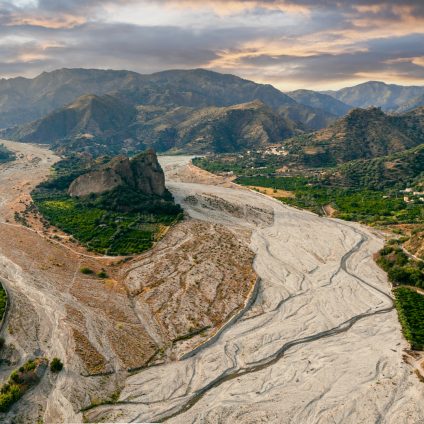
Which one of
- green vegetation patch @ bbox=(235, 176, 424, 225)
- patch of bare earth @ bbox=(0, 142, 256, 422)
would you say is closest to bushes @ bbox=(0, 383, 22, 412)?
patch of bare earth @ bbox=(0, 142, 256, 422)

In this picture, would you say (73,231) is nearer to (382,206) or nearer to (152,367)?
(152,367)

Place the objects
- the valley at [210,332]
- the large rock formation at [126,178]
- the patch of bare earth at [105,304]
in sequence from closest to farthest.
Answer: the valley at [210,332] → the patch of bare earth at [105,304] → the large rock formation at [126,178]

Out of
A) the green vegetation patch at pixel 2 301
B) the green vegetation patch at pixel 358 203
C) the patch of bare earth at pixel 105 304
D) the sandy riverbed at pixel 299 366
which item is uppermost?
the green vegetation patch at pixel 2 301

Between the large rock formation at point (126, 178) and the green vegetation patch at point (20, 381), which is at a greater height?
the large rock formation at point (126, 178)

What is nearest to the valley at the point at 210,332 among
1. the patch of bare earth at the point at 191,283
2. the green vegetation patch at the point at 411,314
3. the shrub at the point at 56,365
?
the patch of bare earth at the point at 191,283

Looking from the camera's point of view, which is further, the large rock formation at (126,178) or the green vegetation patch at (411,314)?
the large rock formation at (126,178)

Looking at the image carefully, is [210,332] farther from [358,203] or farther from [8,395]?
[358,203]

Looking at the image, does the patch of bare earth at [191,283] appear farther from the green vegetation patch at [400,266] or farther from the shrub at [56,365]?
the green vegetation patch at [400,266]
